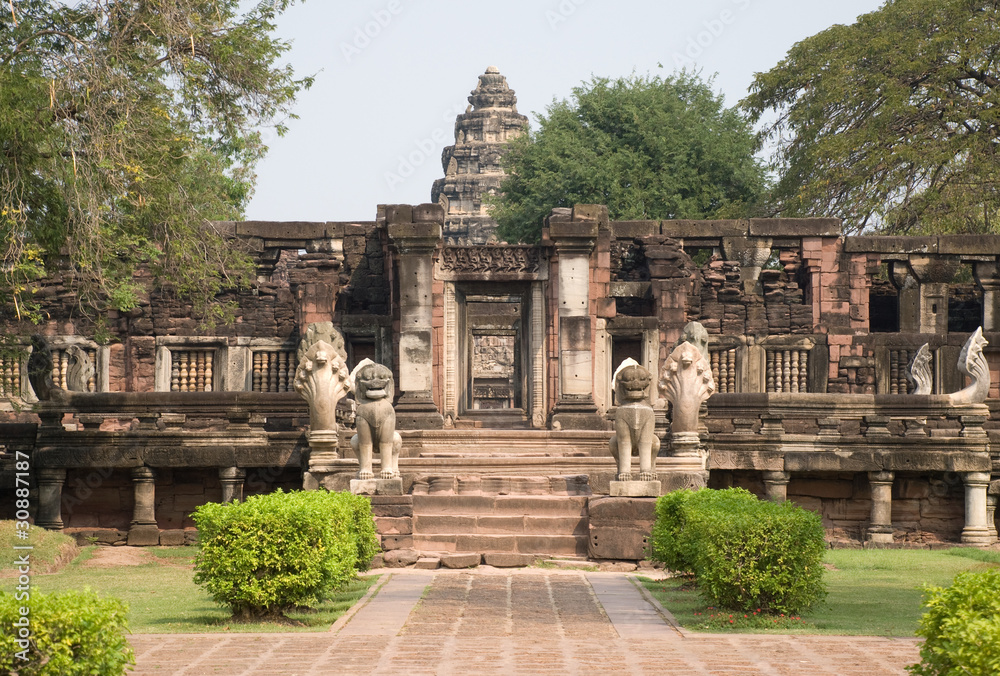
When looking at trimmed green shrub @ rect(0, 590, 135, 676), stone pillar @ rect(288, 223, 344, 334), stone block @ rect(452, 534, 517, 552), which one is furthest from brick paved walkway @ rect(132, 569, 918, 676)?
stone pillar @ rect(288, 223, 344, 334)

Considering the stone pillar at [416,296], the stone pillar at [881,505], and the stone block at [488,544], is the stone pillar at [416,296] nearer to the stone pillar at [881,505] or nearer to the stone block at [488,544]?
the stone block at [488,544]

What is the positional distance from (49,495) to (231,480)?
7.45 feet

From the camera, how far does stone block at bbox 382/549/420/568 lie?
12.1 m

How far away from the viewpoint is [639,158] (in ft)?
101

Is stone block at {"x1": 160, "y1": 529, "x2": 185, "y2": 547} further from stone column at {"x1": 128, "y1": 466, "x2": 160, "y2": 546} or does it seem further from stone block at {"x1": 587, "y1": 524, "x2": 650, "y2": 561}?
stone block at {"x1": 587, "y1": 524, "x2": 650, "y2": 561}

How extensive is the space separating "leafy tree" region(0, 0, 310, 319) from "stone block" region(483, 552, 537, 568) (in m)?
5.36

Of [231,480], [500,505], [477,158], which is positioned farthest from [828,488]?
[477,158]

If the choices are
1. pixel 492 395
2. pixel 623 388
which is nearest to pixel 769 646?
pixel 623 388

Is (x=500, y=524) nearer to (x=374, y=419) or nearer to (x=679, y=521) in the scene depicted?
(x=374, y=419)

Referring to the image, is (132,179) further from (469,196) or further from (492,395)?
(469,196)

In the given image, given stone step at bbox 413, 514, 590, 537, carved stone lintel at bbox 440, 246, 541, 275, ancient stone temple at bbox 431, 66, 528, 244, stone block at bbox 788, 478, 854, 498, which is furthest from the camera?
ancient stone temple at bbox 431, 66, 528, 244

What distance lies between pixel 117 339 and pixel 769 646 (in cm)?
1562

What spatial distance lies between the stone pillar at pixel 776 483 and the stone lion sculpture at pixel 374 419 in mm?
5425

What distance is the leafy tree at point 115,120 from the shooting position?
1277 centimetres
